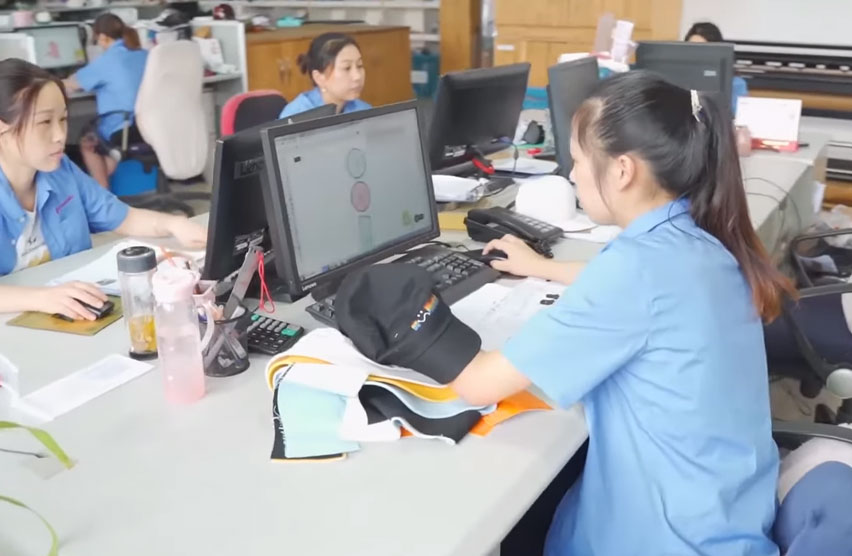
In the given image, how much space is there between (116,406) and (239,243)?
0.47 metres

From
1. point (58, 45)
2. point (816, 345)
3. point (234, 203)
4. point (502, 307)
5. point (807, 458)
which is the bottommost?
point (816, 345)

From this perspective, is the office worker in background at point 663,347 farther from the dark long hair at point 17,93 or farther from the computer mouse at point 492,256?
the dark long hair at point 17,93

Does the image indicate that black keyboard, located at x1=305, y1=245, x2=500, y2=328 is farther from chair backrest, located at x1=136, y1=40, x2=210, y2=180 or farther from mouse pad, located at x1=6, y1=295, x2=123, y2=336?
chair backrest, located at x1=136, y1=40, x2=210, y2=180

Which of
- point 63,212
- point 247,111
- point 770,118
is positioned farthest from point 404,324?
point 770,118

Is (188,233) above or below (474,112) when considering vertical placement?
below

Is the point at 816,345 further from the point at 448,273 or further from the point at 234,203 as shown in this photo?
the point at 234,203

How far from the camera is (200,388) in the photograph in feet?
4.14

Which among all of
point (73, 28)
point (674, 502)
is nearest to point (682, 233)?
point (674, 502)

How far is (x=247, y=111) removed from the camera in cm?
294

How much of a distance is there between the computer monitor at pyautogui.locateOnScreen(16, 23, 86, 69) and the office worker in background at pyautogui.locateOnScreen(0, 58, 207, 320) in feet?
10.2

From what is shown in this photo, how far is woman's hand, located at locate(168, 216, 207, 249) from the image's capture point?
6.52ft

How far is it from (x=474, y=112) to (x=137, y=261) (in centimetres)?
132

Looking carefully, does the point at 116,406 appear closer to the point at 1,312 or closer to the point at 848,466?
the point at 1,312

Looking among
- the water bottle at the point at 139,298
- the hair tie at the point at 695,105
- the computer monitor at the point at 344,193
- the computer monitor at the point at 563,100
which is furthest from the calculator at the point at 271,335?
the computer monitor at the point at 563,100
